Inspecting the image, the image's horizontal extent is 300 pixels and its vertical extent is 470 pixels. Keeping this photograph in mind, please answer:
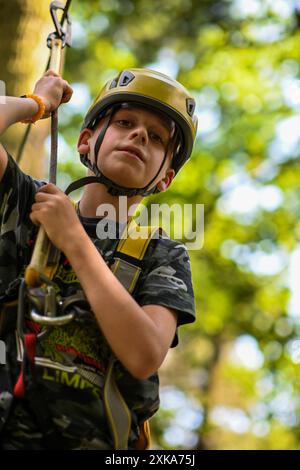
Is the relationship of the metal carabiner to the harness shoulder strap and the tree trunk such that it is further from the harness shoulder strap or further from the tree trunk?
the tree trunk

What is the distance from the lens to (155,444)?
1387 cm

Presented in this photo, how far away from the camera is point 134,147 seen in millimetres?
3002

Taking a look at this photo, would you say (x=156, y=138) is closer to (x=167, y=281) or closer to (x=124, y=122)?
(x=124, y=122)

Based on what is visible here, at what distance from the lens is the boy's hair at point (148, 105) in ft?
10.4

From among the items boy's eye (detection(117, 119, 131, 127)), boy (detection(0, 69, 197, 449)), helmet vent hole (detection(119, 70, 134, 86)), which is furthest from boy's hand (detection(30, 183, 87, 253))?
helmet vent hole (detection(119, 70, 134, 86))

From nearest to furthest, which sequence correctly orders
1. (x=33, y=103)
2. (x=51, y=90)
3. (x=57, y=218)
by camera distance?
1. (x=57, y=218)
2. (x=33, y=103)
3. (x=51, y=90)

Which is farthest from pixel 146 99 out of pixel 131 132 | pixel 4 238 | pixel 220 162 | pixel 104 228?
pixel 220 162

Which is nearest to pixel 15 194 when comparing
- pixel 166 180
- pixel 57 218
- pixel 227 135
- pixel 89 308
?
pixel 57 218

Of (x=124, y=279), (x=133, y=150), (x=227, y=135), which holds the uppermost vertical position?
(x=227, y=135)

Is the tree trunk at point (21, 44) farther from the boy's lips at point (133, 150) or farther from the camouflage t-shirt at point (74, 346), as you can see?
the camouflage t-shirt at point (74, 346)

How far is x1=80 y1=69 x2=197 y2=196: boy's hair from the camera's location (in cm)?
316

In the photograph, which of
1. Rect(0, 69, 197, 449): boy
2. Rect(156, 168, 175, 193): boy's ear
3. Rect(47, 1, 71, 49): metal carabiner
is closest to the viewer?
Rect(0, 69, 197, 449): boy

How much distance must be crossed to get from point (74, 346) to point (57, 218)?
1.56 feet

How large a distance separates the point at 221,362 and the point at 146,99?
15826 mm
